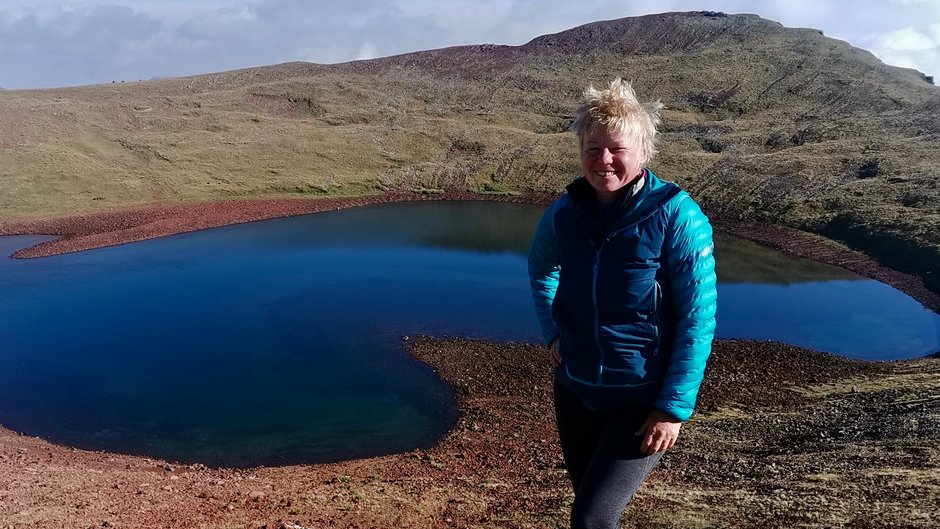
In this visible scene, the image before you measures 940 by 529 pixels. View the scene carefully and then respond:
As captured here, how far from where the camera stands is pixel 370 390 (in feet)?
55.8

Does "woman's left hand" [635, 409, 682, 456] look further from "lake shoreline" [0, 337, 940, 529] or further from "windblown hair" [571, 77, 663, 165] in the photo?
"lake shoreline" [0, 337, 940, 529]

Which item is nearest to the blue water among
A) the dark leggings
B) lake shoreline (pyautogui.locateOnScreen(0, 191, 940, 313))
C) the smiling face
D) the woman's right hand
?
lake shoreline (pyautogui.locateOnScreen(0, 191, 940, 313))

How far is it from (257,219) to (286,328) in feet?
73.8

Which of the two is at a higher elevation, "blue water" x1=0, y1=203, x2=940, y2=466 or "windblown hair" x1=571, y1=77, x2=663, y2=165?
"windblown hair" x1=571, y1=77, x2=663, y2=165

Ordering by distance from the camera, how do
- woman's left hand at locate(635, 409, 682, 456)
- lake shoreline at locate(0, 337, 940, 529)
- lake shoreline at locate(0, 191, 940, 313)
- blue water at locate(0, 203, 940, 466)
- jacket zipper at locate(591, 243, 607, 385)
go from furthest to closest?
lake shoreline at locate(0, 191, 940, 313)
blue water at locate(0, 203, 940, 466)
lake shoreline at locate(0, 337, 940, 529)
jacket zipper at locate(591, 243, 607, 385)
woman's left hand at locate(635, 409, 682, 456)

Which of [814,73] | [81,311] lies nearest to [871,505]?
[81,311]

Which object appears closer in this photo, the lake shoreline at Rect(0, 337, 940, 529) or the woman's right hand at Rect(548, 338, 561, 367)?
the woman's right hand at Rect(548, 338, 561, 367)

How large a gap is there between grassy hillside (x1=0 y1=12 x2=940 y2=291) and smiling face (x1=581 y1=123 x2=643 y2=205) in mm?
31026

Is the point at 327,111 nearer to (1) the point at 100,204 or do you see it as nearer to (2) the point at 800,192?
(1) the point at 100,204

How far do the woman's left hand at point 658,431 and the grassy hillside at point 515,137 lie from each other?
30.9 metres

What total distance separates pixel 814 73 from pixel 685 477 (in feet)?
252

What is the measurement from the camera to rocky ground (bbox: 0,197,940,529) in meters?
7.71

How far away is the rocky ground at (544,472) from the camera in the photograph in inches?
303

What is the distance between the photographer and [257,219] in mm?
42312
